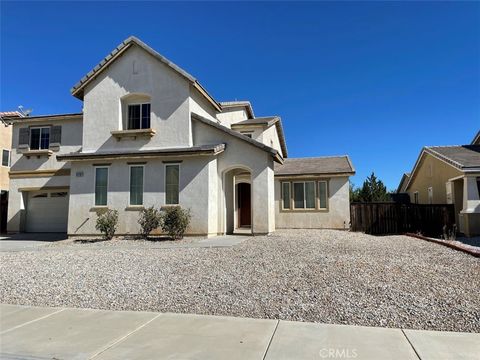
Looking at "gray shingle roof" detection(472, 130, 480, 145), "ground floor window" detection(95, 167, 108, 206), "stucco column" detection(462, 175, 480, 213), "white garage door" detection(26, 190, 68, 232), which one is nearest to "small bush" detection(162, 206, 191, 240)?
"ground floor window" detection(95, 167, 108, 206)

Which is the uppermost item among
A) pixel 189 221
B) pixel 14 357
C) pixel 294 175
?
pixel 294 175

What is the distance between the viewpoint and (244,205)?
22.5 metres

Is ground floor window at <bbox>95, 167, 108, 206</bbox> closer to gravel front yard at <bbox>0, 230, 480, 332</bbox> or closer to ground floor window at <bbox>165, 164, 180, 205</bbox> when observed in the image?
ground floor window at <bbox>165, 164, 180, 205</bbox>

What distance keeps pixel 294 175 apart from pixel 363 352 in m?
18.2

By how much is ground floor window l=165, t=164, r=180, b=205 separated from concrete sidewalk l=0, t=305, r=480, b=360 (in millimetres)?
10654

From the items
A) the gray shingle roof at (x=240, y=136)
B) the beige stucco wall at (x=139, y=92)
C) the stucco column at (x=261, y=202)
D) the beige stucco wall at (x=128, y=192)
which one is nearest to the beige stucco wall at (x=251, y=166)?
the stucco column at (x=261, y=202)

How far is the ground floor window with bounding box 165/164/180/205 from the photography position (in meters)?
16.8

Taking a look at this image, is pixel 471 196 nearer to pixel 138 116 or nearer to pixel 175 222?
pixel 175 222

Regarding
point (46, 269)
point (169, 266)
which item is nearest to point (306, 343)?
point (169, 266)

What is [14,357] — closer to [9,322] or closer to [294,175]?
[9,322]

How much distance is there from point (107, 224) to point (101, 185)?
7.51ft

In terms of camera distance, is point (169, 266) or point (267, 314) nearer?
point (267, 314)

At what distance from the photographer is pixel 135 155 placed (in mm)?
17062

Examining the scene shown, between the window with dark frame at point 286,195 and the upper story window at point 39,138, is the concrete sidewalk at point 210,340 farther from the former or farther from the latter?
the upper story window at point 39,138
